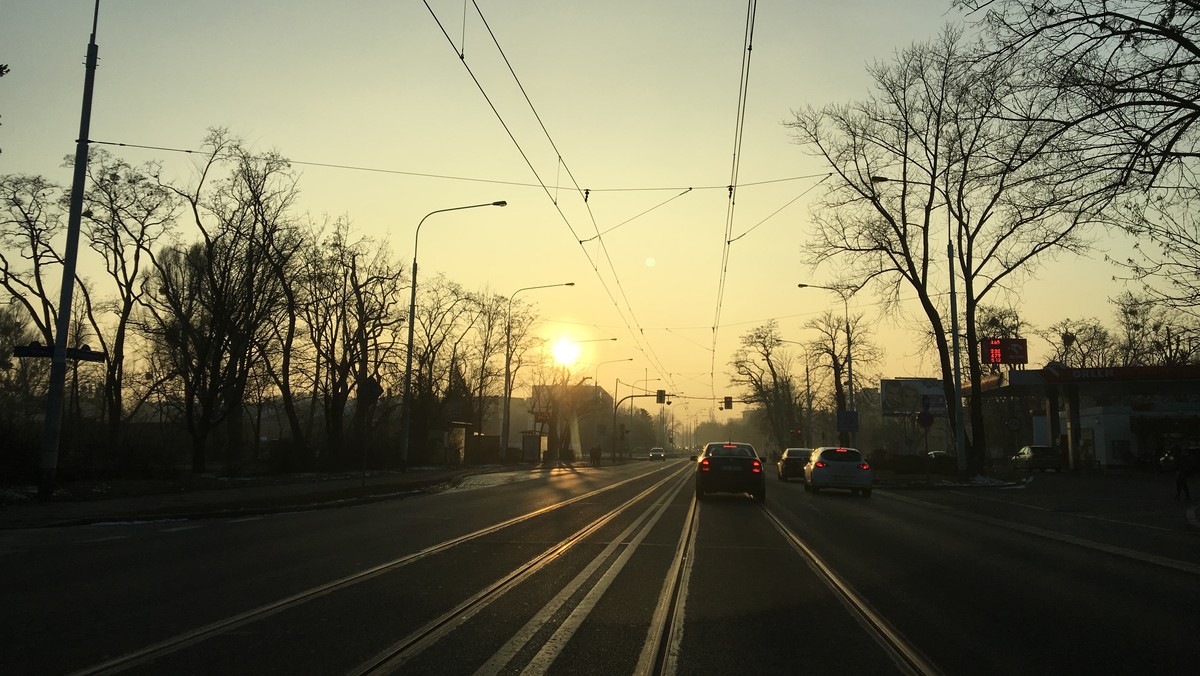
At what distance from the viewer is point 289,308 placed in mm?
36469

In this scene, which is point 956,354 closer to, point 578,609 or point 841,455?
point 841,455

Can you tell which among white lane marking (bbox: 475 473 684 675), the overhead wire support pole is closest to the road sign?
white lane marking (bbox: 475 473 684 675)

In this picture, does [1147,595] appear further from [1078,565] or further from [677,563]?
[677,563]

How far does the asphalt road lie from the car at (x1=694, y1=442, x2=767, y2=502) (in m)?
6.49

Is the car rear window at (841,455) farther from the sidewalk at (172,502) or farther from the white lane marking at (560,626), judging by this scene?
the white lane marking at (560,626)

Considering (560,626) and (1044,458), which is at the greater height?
(560,626)

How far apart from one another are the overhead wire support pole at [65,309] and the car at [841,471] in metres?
20.7

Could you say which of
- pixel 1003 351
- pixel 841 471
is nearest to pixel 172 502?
pixel 841 471

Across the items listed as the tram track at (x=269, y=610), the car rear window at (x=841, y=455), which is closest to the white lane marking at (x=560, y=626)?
the tram track at (x=269, y=610)

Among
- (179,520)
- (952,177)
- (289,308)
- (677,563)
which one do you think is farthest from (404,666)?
(289,308)

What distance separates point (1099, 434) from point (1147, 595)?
1794 inches

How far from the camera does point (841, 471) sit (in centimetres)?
2597

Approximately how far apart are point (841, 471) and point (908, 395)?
4845 cm

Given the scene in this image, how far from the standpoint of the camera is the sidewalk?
1442 cm
